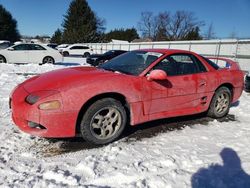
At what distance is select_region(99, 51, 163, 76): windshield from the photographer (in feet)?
14.5

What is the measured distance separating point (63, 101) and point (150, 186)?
1546 mm

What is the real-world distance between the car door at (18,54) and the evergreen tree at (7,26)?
151ft

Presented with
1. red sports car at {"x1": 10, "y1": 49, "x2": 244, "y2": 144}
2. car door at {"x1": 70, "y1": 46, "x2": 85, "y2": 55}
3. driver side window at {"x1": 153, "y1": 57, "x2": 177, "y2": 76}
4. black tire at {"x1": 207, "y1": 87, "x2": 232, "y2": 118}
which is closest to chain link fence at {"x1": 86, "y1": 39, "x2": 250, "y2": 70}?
car door at {"x1": 70, "y1": 46, "x2": 85, "y2": 55}

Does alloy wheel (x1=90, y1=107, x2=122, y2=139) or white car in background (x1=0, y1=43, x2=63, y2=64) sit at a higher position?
white car in background (x1=0, y1=43, x2=63, y2=64)

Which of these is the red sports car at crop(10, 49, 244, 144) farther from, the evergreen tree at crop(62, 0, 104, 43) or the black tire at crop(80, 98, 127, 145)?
the evergreen tree at crop(62, 0, 104, 43)

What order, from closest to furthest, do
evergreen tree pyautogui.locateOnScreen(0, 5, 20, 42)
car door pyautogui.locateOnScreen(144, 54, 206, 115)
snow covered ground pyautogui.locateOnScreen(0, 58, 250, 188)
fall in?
snow covered ground pyautogui.locateOnScreen(0, 58, 250, 188) < car door pyautogui.locateOnScreen(144, 54, 206, 115) < evergreen tree pyautogui.locateOnScreen(0, 5, 20, 42)

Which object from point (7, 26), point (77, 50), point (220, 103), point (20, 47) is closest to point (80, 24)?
point (7, 26)

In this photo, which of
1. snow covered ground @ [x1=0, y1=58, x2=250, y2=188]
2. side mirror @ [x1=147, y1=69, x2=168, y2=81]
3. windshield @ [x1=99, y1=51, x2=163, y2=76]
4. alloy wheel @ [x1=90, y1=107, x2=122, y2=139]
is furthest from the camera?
windshield @ [x1=99, y1=51, x2=163, y2=76]

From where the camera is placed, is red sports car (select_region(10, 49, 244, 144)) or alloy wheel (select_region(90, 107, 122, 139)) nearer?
red sports car (select_region(10, 49, 244, 144))

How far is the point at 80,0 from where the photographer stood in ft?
200

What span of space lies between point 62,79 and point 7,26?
6029 cm

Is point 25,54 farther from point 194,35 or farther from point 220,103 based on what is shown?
point 194,35

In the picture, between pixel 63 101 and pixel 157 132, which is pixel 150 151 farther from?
pixel 63 101

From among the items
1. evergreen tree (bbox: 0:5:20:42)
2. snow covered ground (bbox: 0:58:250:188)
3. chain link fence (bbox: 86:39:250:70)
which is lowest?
snow covered ground (bbox: 0:58:250:188)
